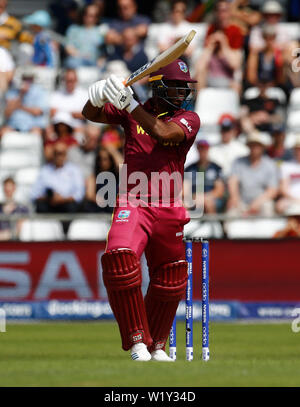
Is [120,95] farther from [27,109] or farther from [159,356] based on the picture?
[27,109]

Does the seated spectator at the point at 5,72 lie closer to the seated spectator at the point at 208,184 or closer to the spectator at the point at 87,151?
the spectator at the point at 87,151

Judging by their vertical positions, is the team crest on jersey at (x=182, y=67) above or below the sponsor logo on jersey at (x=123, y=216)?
above

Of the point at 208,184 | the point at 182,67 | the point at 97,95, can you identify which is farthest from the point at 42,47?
the point at 97,95

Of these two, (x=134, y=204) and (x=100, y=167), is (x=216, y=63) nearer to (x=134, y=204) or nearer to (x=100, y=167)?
(x=100, y=167)

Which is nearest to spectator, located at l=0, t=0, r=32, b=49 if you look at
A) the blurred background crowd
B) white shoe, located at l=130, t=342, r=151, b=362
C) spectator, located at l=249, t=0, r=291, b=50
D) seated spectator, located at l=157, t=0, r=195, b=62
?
the blurred background crowd

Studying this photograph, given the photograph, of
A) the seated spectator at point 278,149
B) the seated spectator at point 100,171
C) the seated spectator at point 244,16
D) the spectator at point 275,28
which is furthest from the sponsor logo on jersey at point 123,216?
the seated spectator at point 244,16

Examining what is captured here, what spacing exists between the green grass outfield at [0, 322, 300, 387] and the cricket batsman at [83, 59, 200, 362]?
324mm

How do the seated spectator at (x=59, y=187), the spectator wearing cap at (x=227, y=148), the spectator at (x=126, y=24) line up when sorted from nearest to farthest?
the seated spectator at (x=59, y=187) → the spectator wearing cap at (x=227, y=148) → the spectator at (x=126, y=24)

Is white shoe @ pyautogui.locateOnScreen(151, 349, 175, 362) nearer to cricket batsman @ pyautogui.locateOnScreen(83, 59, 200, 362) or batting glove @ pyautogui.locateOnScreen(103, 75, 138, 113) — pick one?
cricket batsman @ pyautogui.locateOnScreen(83, 59, 200, 362)

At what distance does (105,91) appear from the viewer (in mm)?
7379

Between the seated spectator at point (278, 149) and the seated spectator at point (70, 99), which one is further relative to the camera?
the seated spectator at point (70, 99)

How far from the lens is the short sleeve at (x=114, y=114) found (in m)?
7.63

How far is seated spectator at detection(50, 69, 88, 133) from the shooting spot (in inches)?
617

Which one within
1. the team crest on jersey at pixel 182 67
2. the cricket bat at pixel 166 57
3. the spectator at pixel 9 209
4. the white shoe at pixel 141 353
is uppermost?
the spectator at pixel 9 209
